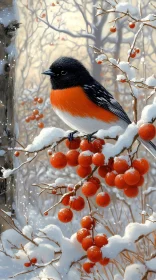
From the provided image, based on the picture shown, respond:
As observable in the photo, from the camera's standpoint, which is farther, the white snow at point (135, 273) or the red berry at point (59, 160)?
the white snow at point (135, 273)

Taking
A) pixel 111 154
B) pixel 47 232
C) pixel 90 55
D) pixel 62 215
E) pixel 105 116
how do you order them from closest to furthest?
1. pixel 111 154
2. pixel 62 215
3. pixel 47 232
4. pixel 105 116
5. pixel 90 55

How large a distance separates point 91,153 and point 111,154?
0.19 ft

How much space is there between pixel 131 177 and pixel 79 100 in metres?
0.58

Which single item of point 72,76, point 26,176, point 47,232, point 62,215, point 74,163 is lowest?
point 26,176

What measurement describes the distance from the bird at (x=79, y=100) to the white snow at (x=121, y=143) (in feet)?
1.53

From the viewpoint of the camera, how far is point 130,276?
132 cm

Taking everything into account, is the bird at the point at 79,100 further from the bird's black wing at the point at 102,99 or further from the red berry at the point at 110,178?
the red berry at the point at 110,178

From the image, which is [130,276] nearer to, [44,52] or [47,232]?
[47,232]

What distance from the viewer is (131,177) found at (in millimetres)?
927

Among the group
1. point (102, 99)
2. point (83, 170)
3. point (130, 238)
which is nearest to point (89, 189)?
point (83, 170)

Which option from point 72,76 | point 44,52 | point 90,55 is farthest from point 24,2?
point 72,76

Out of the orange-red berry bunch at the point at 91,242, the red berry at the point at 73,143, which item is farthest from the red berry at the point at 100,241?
the red berry at the point at 73,143

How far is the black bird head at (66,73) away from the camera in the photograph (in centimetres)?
152

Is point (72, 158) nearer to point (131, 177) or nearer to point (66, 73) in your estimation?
point (131, 177)
